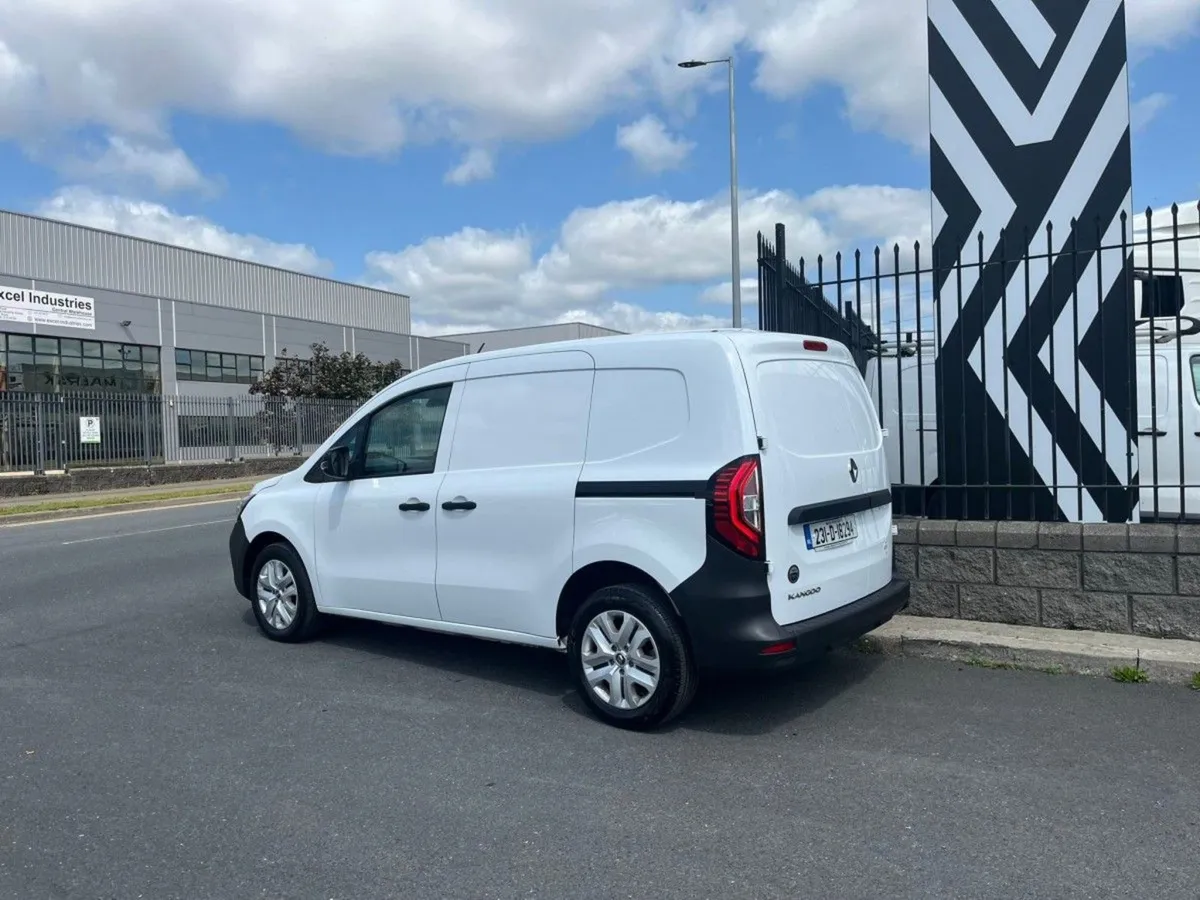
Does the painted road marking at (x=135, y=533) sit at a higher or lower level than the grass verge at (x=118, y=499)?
lower

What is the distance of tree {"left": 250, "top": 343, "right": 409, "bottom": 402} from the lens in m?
39.3

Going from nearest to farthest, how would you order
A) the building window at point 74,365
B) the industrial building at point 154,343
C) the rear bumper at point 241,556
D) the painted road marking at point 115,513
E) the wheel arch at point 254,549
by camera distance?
the wheel arch at point 254,549 → the rear bumper at point 241,556 → the painted road marking at point 115,513 → the industrial building at point 154,343 → the building window at point 74,365

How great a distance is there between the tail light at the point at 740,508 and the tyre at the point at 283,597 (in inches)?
129

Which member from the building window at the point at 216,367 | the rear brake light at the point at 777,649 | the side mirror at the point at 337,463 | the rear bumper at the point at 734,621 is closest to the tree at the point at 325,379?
the building window at the point at 216,367

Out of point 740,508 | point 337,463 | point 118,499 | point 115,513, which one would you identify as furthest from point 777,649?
point 118,499

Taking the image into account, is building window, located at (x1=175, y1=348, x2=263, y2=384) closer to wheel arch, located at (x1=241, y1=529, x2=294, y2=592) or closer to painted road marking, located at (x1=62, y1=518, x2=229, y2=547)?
painted road marking, located at (x1=62, y1=518, x2=229, y2=547)

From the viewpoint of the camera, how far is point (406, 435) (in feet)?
20.1

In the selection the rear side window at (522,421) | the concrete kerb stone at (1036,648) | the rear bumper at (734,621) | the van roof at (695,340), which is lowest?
the concrete kerb stone at (1036,648)

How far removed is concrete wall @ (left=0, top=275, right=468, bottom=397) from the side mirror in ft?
112

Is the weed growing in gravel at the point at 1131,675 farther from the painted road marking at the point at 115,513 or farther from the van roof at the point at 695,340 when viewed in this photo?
the painted road marking at the point at 115,513

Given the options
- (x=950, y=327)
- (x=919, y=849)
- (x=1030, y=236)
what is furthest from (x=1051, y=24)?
(x=919, y=849)

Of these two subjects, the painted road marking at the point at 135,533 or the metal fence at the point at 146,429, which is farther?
the metal fence at the point at 146,429

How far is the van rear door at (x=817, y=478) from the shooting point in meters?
4.61

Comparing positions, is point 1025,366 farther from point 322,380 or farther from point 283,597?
point 322,380
